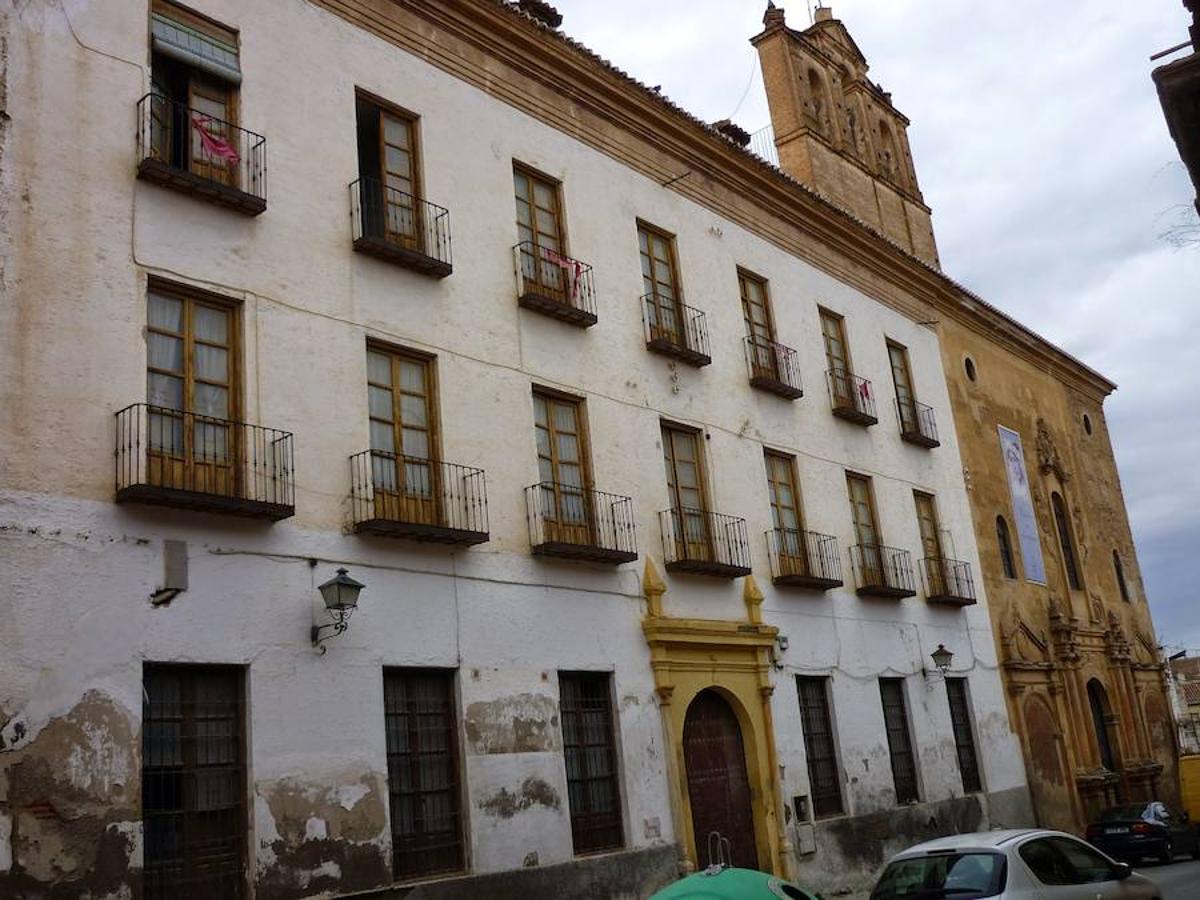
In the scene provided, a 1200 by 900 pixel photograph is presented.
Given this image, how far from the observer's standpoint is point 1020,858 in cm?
891

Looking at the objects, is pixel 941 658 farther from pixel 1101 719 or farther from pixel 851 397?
pixel 1101 719

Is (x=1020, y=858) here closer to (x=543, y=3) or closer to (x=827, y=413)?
(x=827, y=413)

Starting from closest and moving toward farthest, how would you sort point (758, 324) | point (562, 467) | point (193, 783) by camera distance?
point (193, 783) < point (562, 467) < point (758, 324)

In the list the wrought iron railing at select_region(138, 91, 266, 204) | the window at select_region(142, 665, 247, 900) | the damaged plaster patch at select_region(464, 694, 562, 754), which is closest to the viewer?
the window at select_region(142, 665, 247, 900)

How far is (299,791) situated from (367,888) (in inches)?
44.9

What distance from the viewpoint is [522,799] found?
40.7 ft

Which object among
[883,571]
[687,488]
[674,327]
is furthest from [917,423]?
[687,488]

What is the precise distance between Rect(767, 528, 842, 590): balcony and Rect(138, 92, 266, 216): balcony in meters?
9.13

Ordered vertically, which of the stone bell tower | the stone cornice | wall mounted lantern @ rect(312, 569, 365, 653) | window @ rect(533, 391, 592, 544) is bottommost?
wall mounted lantern @ rect(312, 569, 365, 653)

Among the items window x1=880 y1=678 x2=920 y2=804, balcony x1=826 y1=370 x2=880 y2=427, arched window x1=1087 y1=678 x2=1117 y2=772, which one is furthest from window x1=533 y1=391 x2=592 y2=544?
arched window x1=1087 y1=678 x2=1117 y2=772

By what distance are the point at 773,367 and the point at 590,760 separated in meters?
7.61

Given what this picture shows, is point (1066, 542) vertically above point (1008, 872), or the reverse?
point (1066, 542)

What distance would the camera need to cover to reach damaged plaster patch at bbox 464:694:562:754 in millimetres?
12172

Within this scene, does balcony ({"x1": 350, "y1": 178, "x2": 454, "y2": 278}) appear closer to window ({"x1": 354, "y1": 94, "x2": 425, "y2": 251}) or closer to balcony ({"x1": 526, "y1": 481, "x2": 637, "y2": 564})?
window ({"x1": 354, "y1": 94, "x2": 425, "y2": 251})
